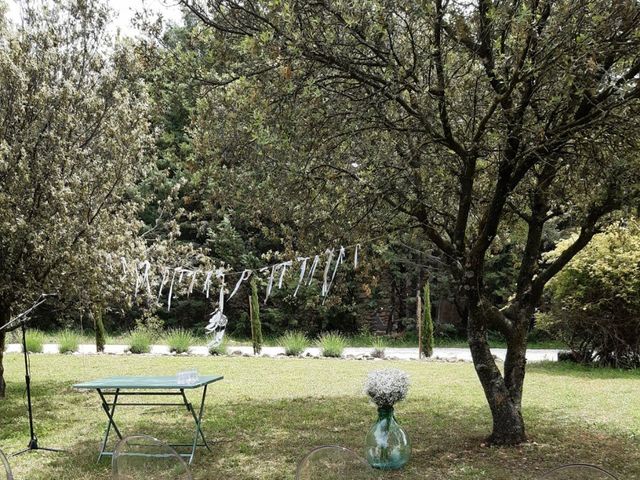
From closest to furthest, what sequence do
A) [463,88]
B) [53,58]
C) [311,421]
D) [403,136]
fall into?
[463,88], [403,136], [311,421], [53,58]

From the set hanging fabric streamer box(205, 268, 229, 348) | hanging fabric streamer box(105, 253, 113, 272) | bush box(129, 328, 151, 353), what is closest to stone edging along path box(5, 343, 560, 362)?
bush box(129, 328, 151, 353)

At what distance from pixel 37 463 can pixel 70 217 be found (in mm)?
3180

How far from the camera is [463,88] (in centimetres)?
530

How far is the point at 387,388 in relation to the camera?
532cm

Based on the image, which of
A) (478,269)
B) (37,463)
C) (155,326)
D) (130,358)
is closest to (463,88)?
(478,269)

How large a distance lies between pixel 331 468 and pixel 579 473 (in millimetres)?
933

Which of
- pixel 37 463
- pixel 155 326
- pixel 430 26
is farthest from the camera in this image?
pixel 155 326

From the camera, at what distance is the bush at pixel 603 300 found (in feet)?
36.9

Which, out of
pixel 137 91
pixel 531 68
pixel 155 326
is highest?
pixel 137 91

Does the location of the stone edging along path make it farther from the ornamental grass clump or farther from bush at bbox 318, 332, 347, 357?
the ornamental grass clump

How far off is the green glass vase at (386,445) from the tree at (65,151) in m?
4.30

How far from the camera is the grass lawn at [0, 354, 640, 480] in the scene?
545cm

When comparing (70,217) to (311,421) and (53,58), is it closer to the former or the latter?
(53,58)

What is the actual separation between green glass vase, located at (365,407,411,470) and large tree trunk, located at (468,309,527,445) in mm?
975
